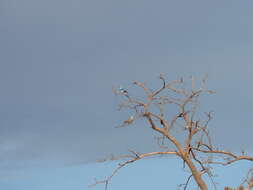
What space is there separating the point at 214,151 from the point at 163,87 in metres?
1.85

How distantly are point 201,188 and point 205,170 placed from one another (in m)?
1.01

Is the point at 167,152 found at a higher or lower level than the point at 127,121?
lower

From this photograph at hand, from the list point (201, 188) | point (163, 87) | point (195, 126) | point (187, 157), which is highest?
point (163, 87)

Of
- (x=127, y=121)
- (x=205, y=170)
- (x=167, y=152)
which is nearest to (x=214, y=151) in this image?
(x=205, y=170)

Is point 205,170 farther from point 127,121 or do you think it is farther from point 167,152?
point 127,121

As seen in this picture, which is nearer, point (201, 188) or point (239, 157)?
point (201, 188)

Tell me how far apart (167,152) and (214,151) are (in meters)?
1.29

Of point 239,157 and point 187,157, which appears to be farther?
point 239,157

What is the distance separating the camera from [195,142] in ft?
→ 39.0

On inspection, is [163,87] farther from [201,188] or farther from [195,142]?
[201,188]

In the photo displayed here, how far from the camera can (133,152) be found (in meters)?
11.3

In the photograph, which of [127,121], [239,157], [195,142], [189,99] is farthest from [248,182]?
[127,121]

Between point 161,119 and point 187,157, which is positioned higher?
point 161,119

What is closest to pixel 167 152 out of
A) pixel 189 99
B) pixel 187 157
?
pixel 187 157
